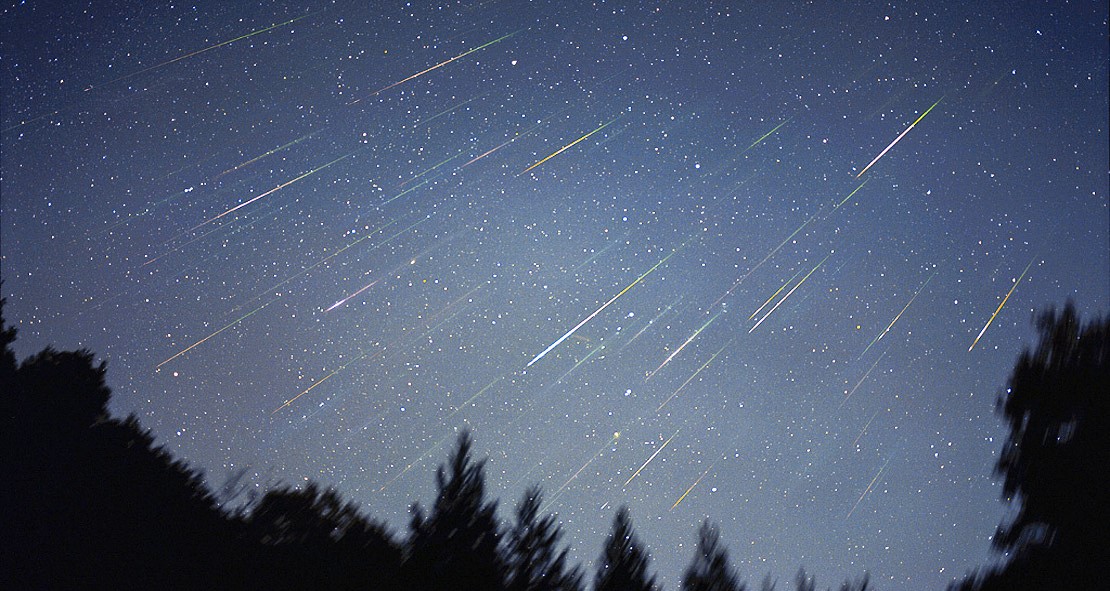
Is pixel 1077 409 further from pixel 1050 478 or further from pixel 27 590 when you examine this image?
pixel 27 590

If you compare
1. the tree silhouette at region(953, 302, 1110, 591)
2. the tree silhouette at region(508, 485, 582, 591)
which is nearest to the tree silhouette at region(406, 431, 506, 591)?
the tree silhouette at region(508, 485, 582, 591)

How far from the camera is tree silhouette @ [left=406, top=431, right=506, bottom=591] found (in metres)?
9.04

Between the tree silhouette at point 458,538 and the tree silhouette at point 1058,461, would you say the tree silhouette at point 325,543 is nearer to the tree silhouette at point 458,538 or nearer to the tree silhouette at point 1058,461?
the tree silhouette at point 458,538

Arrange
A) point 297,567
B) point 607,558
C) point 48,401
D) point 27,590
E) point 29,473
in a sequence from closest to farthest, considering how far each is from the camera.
Answer: point 27,590 < point 297,567 < point 607,558 < point 29,473 < point 48,401

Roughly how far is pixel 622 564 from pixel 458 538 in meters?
3.12

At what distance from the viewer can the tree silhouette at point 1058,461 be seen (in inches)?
230

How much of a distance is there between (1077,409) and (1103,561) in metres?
2.13

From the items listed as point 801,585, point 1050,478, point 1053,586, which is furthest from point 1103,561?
point 801,585

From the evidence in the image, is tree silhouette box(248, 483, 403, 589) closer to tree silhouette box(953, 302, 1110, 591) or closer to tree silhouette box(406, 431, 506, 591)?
tree silhouette box(406, 431, 506, 591)

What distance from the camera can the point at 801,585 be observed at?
8070mm

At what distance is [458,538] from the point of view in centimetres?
984

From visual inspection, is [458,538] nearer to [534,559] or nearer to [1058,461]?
[534,559]

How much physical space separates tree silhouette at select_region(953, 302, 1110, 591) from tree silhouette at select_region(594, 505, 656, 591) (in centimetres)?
488

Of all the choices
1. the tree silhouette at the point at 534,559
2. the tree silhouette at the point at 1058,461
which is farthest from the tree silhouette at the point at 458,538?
the tree silhouette at the point at 1058,461
